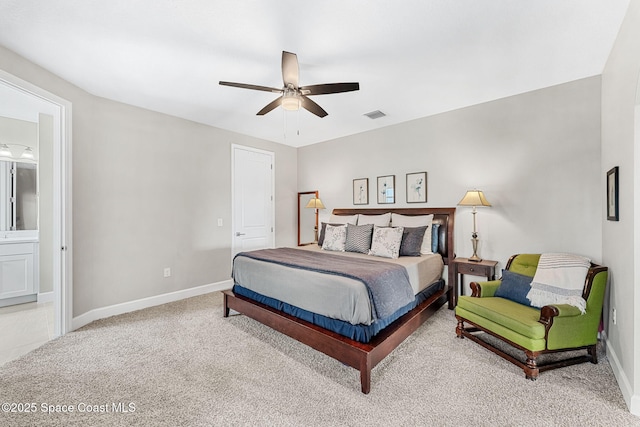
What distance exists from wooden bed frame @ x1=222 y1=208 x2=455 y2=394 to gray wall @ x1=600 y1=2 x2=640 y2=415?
144cm

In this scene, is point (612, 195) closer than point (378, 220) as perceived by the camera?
Yes

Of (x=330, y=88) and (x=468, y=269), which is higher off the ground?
(x=330, y=88)

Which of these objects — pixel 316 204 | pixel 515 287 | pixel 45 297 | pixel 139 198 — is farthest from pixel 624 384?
pixel 45 297

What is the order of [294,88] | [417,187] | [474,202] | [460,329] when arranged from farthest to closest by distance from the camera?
1. [417,187]
2. [474,202]
3. [460,329]
4. [294,88]

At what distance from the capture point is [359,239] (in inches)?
153

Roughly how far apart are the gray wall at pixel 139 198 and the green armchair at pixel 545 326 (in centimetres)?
384

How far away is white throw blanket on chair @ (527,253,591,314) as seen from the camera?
7.82ft

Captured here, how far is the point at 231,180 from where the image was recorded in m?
4.75

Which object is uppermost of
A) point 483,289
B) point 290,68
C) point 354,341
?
point 290,68

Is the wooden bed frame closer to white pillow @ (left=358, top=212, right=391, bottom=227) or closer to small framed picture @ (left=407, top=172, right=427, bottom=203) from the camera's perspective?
small framed picture @ (left=407, top=172, right=427, bottom=203)

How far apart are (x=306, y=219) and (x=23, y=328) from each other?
4209 millimetres

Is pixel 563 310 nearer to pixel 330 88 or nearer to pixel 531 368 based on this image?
pixel 531 368

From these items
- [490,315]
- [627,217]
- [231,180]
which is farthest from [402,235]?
[231,180]

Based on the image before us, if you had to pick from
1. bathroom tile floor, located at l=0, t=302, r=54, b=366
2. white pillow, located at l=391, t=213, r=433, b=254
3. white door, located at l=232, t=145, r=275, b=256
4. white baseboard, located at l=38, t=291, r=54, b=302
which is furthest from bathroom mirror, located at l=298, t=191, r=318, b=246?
white baseboard, located at l=38, t=291, r=54, b=302
